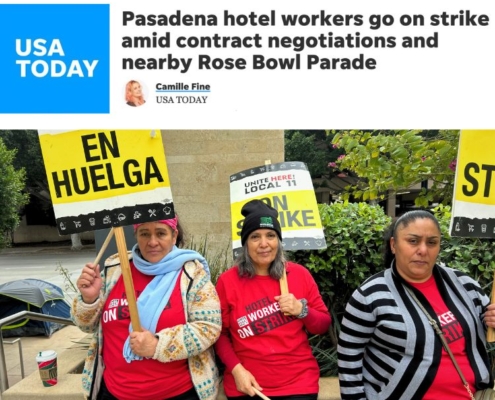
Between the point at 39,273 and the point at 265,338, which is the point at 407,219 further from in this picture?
the point at 39,273

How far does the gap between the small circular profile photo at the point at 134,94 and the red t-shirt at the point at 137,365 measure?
3.31 feet

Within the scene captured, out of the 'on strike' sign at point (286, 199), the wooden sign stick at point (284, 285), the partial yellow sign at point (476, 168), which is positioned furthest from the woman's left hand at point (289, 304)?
the partial yellow sign at point (476, 168)

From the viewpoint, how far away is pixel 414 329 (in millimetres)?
1962

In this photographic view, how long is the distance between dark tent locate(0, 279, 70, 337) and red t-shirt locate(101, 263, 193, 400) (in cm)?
611

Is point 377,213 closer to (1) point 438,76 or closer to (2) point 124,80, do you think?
(1) point 438,76

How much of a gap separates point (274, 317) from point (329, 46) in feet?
4.57

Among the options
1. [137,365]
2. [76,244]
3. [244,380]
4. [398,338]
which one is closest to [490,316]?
[398,338]

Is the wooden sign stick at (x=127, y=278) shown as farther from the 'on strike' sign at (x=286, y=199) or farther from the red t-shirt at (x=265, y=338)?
Result: the 'on strike' sign at (x=286, y=199)

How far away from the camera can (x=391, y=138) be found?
15.1 feet

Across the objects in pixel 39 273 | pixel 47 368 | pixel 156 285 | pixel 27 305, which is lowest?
pixel 39 273

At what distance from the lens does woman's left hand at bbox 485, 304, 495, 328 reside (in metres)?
1.99

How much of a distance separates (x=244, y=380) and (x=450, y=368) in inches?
38.1

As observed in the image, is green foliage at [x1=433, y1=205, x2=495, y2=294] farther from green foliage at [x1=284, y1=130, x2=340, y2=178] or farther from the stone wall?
green foliage at [x1=284, y1=130, x2=340, y2=178]

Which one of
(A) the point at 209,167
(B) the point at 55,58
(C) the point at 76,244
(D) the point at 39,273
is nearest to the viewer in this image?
(B) the point at 55,58
